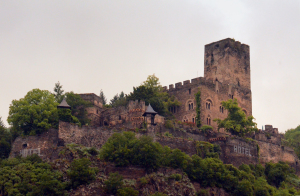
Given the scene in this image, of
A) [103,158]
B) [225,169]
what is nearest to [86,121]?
[103,158]

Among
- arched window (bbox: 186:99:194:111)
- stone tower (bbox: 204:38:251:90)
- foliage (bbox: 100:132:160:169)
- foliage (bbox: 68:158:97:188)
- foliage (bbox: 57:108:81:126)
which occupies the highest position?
stone tower (bbox: 204:38:251:90)

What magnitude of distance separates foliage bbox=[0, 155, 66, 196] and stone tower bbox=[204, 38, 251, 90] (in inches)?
1039

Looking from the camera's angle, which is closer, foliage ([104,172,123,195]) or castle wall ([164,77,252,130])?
foliage ([104,172,123,195])

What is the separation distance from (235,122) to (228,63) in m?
10.4

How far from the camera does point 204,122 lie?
6988cm

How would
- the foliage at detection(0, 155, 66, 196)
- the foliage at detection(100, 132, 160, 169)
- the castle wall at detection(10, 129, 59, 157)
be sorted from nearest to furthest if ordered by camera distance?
1. the foliage at detection(0, 155, 66, 196)
2. the foliage at detection(100, 132, 160, 169)
3. the castle wall at detection(10, 129, 59, 157)

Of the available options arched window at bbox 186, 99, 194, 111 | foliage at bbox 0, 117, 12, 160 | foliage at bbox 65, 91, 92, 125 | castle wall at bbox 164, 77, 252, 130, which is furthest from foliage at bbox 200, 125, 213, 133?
foliage at bbox 0, 117, 12, 160

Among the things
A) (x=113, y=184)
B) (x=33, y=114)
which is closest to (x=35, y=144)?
(x=33, y=114)

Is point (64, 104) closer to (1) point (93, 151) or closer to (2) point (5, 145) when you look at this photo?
(2) point (5, 145)

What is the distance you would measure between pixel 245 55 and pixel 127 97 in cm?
1681

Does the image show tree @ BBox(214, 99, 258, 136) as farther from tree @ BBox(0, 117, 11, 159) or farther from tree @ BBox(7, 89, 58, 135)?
tree @ BBox(0, 117, 11, 159)

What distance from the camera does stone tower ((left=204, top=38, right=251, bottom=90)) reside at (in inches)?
2972

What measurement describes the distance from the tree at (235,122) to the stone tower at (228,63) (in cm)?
719

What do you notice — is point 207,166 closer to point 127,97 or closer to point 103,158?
point 103,158
